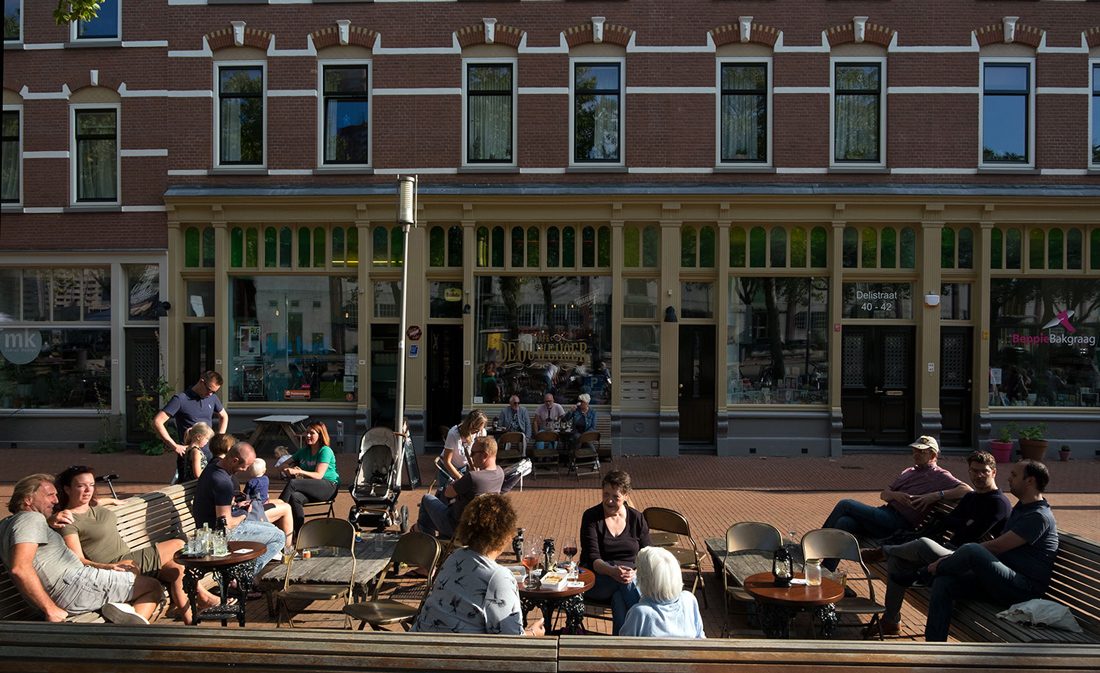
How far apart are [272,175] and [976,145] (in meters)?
13.9

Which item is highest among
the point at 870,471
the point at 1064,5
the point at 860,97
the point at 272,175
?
the point at 1064,5

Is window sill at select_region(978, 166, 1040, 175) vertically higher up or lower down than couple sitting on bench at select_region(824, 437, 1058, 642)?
higher up

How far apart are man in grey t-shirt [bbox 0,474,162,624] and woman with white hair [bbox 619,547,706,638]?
3.06 metres

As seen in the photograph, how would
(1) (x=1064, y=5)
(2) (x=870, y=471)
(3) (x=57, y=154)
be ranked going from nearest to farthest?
(2) (x=870, y=471), (1) (x=1064, y=5), (3) (x=57, y=154)

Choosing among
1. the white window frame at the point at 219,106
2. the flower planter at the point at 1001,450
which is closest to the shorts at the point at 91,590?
the white window frame at the point at 219,106

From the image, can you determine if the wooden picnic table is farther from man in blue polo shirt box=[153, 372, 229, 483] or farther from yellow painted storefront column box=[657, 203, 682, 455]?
yellow painted storefront column box=[657, 203, 682, 455]

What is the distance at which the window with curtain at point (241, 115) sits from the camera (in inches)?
652

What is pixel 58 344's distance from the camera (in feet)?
56.2

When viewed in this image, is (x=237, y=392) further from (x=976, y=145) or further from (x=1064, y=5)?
(x=1064, y=5)

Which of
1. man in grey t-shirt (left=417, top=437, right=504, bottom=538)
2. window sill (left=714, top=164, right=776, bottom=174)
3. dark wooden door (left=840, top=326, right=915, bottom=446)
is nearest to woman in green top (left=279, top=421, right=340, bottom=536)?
man in grey t-shirt (left=417, top=437, right=504, bottom=538)

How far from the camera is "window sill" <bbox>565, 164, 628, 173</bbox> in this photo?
16.0m

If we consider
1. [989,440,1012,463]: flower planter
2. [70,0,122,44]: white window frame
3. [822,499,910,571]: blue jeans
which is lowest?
[989,440,1012,463]: flower planter

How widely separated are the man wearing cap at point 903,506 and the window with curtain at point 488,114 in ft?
34.7

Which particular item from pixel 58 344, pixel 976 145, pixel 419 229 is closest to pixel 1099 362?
pixel 976 145
